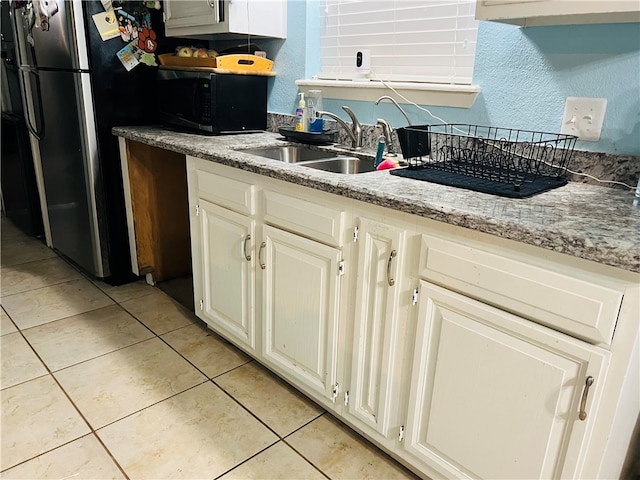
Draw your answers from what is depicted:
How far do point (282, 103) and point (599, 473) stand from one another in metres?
2.04

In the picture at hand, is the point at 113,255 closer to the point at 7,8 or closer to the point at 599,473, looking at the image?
the point at 7,8

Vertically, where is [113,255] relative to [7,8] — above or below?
below

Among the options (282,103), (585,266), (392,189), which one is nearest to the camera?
(585,266)

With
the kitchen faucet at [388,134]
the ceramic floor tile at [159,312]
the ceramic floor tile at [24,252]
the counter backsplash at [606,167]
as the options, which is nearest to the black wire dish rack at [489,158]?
the counter backsplash at [606,167]

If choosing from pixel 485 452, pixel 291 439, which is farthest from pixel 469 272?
pixel 291 439

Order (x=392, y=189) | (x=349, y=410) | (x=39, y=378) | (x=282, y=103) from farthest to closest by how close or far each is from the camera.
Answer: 1. (x=282, y=103)
2. (x=39, y=378)
3. (x=349, y=410)
4. (x=392, y=189)

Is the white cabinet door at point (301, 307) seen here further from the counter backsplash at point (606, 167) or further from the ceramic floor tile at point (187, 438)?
the counter backsplash at point (606, 167)

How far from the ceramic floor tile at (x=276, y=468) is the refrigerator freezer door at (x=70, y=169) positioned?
1593 millimetres

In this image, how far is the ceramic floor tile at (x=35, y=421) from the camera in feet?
5.11

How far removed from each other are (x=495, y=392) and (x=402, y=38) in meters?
1.45

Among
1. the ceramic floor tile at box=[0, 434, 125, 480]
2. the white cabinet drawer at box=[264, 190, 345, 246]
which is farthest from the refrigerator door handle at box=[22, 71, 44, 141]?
the ceramic floor tile at box=[0, 434, 125, 480]

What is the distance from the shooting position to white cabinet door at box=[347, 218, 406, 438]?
4.29ft

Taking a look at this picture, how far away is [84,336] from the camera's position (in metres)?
2.22

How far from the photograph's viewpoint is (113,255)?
2.67 m
